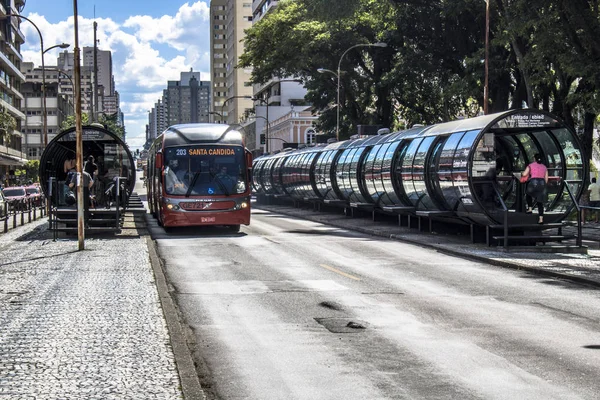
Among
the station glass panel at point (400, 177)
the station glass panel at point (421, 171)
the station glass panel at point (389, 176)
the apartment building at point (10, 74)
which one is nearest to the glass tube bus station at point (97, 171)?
the station glass panel at point (389, 176)

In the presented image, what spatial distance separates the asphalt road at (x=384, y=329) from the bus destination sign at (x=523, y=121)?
197 inches

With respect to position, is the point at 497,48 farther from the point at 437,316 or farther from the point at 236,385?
the point at 236,385

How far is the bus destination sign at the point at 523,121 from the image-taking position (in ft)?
73.7

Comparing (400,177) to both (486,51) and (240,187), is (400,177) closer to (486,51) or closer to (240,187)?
(240,187)

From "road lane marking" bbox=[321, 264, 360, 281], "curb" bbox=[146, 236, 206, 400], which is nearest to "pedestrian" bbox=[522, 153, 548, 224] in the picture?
"road lane marking" bbox=[321, 264, 360, 281]

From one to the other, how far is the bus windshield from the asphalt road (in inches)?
322

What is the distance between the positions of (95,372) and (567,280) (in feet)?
33.3

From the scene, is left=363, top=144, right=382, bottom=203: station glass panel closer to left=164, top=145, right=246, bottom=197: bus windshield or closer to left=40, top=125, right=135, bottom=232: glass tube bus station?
left=164, top=145, right=246, bottom=197: bus windshield

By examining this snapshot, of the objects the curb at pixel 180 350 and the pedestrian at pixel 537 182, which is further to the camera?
the pedestrian at pixel 537 182

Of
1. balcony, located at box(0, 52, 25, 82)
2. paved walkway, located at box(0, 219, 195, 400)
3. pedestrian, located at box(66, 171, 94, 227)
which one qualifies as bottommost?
paved walkway, located at box(0, 219, 195, 400)

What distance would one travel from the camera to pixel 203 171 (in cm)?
2736

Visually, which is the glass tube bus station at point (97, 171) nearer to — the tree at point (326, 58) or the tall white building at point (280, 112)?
the tree at point (326, 58)

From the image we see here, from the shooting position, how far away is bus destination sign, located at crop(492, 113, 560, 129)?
73.7ft

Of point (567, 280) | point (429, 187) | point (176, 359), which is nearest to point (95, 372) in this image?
point (176, 359)
